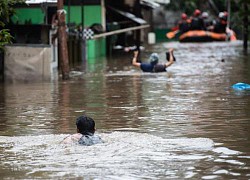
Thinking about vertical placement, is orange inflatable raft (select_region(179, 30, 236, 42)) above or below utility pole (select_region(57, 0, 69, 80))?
below

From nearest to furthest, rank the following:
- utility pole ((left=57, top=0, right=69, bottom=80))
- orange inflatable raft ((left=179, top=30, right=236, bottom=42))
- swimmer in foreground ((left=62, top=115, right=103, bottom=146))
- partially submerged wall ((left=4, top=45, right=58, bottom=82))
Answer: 1. swimmer in foreground ((left=62, top=115, right=103, bottom=146))
2. utility pole ((left=57, top=0, right=69, bottom=80))
3. partially submerged wall ((left=4, top=45, right=58, bottom=82))
4. orange inflatable raft ((left=179, top=30, right=236, bottom=42))

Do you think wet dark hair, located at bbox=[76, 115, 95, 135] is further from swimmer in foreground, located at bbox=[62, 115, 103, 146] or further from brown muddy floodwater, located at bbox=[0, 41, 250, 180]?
brown muddy floodwater, located at bbox=[0, 41, 250, 180]

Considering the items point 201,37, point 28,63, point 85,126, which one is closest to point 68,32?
point 28,63

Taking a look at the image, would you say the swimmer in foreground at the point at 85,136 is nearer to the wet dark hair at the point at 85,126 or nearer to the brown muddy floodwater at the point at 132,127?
the wet dark hair at the point at 85,126

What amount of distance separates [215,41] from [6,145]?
151 feet

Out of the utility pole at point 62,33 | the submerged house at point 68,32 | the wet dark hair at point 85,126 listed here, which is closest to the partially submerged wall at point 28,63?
the submerged house at point 68,32

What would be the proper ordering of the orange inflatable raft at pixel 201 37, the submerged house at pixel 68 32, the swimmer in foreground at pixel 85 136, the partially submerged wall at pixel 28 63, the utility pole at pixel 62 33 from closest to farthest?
the swimmer in foreground at pixel 85 136 < the utility pole at pixel 62 33 < the partially submerged wall at pixel 28 63 < the submerged house at pixel 68 32 < the orange inflatable raft at pixel 201 37

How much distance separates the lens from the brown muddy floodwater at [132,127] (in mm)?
10914

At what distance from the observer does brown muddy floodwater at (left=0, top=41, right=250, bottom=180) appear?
1091 cm

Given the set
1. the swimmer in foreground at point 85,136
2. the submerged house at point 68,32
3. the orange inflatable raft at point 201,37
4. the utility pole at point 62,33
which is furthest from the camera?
the orange inflatable raft at point 201,37

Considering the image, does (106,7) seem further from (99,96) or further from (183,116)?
(183,116)

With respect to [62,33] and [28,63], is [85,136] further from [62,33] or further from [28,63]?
[28,63]

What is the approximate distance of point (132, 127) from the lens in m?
15.1

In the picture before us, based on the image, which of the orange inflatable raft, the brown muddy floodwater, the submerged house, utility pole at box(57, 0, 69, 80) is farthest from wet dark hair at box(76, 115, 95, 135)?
the orange inflatable raft
